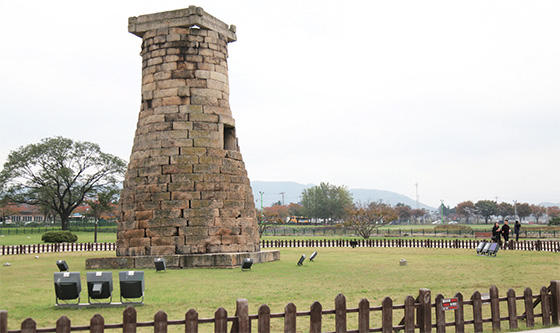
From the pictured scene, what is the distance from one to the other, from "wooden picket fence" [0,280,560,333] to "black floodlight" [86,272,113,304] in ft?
10.2

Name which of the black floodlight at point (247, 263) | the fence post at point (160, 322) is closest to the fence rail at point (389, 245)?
the black floodlight at point (247, 263)

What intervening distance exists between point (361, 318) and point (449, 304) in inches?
59.6

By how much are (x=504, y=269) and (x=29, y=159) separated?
173 feet

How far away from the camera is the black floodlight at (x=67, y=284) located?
1009 cm

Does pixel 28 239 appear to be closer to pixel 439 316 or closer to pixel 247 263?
pixel 247 263

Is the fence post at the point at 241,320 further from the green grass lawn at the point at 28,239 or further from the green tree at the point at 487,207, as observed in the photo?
the green tree at the point at 487,207

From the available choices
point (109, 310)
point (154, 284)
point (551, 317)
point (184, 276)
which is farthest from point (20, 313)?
point (551, 317)

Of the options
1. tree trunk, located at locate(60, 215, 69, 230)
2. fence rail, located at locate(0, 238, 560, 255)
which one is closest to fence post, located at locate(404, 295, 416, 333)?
fence rail, located at locate(0, 238, 560, 255)

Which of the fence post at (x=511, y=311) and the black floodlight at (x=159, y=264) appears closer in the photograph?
the fence post at (x=511, y=311)

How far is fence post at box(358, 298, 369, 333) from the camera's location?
751 centimetres

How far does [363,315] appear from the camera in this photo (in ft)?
24.7

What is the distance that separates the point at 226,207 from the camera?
1977cm

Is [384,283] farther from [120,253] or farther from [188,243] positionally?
[120,253]

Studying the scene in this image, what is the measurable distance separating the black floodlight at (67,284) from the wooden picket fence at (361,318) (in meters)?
3.24
